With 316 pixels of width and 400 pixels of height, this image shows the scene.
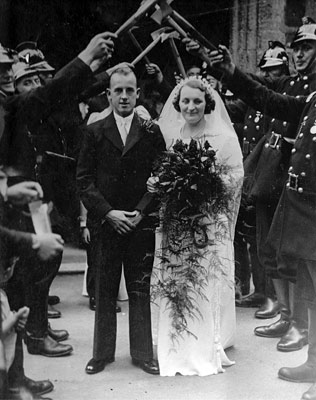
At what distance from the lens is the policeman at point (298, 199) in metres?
3.72

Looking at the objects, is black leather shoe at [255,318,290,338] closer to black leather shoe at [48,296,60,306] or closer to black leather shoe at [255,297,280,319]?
black leather shoe at [255,297,280,319]

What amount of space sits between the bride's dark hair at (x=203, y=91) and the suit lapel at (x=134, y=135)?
32 centimetres

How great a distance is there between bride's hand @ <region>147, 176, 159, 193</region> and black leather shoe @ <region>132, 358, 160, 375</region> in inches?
43.6

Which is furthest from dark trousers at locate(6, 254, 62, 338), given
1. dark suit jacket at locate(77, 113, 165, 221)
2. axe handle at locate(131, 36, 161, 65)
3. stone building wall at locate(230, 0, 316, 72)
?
stone building wall at locate(230, 0, 316, 72)

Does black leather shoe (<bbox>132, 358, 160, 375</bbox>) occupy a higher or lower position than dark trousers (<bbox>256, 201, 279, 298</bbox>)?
→ lower

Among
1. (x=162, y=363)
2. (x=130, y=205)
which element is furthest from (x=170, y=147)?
(x=162, y=363)

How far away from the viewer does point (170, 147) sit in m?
3.97

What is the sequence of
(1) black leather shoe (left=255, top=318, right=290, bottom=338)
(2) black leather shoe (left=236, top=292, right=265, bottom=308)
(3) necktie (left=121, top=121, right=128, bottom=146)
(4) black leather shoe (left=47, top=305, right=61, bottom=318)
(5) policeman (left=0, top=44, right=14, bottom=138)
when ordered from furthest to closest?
(2) black leather shoe (left=236, top=292, right=265, bottom=308) → (4) black leather shoe (left=47, top=305, right=61, bottom=318) → (1) black leather shoe (left=255, top=318, right=290, bottom=338) → (3) necktie (left=121, top=121, right=128, bottom=146) → (5) policeman (left=0, top=44, right=14, bottom=138)

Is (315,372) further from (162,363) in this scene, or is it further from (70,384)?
(70,384)

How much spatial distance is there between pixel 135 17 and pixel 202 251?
151 centimetres

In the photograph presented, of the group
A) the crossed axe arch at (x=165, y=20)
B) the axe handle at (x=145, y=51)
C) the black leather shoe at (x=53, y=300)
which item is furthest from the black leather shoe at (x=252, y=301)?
the crossed axe arch at (x=165, y=20)

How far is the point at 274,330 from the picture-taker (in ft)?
15.3

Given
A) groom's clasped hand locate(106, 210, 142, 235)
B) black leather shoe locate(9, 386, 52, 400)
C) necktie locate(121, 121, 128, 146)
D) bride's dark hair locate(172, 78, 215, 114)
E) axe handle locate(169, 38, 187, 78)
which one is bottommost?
black leather shoe locate(9, 386, 52, 400)

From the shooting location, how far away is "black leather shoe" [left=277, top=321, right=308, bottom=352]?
436 cm
